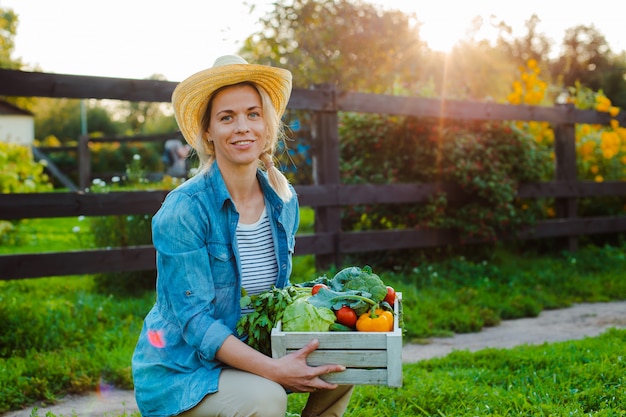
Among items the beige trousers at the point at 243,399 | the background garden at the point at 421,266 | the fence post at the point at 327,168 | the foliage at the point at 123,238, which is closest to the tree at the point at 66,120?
the background garden at the point at 421,266

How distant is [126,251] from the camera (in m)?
5.64

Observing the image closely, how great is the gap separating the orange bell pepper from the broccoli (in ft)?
0.38

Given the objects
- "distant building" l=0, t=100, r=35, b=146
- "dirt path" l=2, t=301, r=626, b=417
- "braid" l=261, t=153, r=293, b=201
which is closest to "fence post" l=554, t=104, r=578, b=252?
"dirt path" l=2, t=301, r=626, b=417

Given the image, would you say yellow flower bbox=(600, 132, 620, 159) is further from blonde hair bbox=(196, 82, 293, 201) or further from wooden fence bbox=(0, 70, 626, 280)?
blonde hair bbox=(196, 82, 293, 201)

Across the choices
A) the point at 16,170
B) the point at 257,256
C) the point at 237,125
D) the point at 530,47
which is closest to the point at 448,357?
the point at 257,256

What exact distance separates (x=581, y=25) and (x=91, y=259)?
39.6m

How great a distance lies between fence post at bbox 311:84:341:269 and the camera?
22.2 ft

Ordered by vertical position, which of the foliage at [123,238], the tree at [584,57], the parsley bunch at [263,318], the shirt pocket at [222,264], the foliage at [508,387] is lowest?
the foliage at [508,387]

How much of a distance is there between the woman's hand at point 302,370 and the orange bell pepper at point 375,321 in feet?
0.56

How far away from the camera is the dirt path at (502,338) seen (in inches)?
155

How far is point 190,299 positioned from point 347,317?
0.58m

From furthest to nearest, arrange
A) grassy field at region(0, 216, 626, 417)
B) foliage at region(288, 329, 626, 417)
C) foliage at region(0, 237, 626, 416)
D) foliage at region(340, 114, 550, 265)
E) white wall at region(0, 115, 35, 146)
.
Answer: white wall at region(0, 115, 35, 146) < foliage at region(340, 114, 550, 265) < foliage at region(0, 237, 626, 416) < grassy field at region(0, 216, 626, 417) < foliage at region(288, 329, 626, 417)

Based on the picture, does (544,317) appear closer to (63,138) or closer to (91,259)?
(91,259)

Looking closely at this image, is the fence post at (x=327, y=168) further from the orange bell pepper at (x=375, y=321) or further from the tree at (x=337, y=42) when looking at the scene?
the orange bell pepper at (x=375, y=321)
